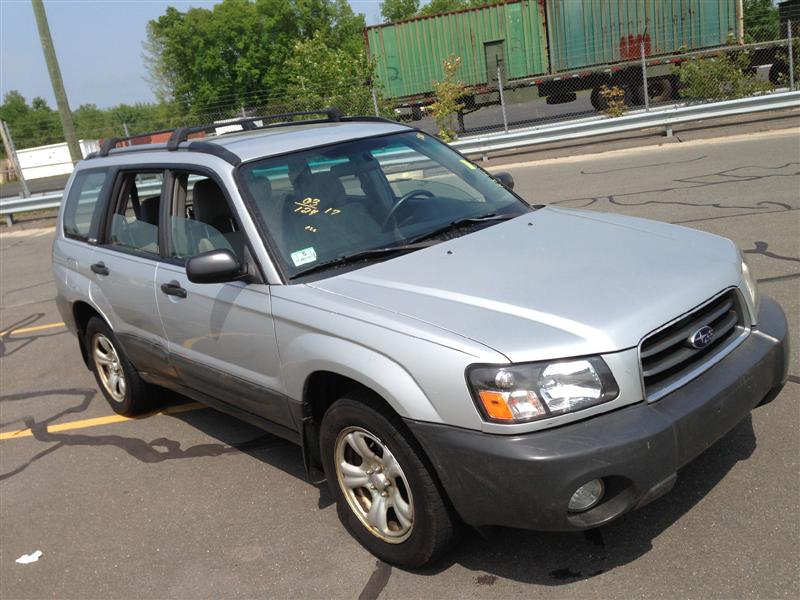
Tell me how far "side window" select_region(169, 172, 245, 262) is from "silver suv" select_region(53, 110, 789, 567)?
15 mm

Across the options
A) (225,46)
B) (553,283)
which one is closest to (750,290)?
(553,283)

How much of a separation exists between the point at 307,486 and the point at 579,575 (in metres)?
1.61

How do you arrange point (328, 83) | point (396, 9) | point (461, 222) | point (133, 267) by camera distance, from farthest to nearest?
point (396, 9)
point (328, 83)
point (133, 267)
point (461, 222)

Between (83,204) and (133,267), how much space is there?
120cm

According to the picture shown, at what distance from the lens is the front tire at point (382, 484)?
300 centimetres

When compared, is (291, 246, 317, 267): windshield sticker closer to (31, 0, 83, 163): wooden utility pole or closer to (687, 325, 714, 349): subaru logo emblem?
(687, 325, 714, 349): subaru logo emblem

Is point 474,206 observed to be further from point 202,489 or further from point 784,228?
point 784,228

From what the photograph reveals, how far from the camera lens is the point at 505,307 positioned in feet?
9.87

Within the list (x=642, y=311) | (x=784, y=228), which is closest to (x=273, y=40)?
(x=784, y=228)

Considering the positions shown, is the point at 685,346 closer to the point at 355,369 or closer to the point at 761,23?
the point at 355,369

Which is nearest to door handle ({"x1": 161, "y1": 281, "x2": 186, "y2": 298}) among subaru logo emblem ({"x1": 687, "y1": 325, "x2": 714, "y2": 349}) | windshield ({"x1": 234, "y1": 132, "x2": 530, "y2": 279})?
windshield ({"x1": 234, "y1": 132, "x2": 530, "y2": 279})

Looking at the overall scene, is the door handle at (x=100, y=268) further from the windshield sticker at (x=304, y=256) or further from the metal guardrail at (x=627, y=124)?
the metal guardrail at (x=627, y=124)

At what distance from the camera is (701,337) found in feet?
10.0

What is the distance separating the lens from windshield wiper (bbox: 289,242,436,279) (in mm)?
3637
